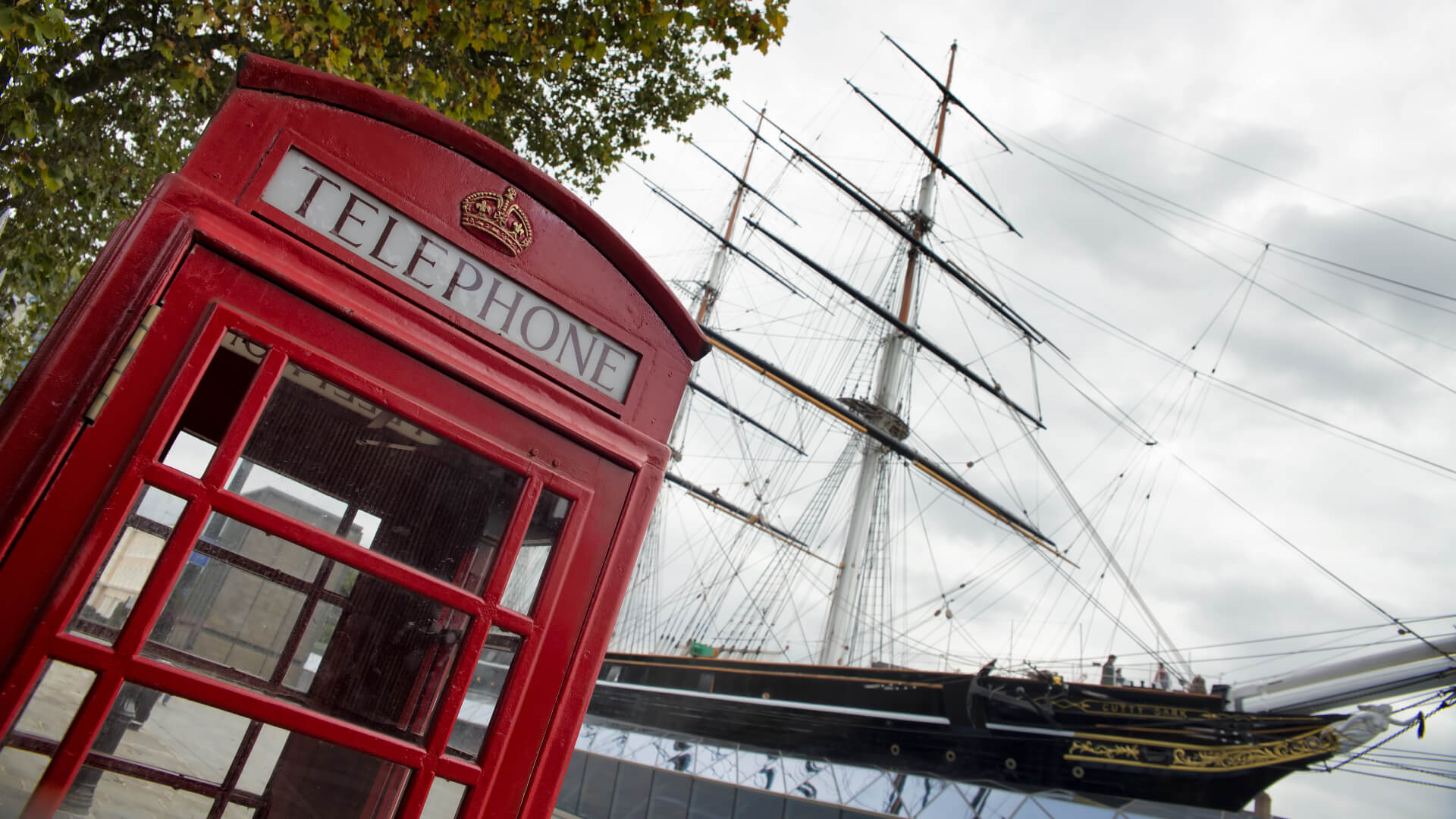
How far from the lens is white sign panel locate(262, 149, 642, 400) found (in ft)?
5.03

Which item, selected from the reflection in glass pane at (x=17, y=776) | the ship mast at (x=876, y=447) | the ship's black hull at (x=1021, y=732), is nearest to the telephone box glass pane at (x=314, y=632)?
the reflection in glass pane at (x=17, y=776)

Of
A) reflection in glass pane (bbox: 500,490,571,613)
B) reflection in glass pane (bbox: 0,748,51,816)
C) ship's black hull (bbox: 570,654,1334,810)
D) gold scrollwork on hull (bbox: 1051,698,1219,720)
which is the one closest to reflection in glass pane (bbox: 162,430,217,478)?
reflection in glass pane (bbox: 0,748,51,816)

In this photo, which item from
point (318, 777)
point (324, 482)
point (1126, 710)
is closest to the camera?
point (324, 482)

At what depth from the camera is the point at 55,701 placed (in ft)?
3.81

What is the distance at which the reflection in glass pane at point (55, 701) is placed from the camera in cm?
115

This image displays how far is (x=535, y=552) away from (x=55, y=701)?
0.78 meters

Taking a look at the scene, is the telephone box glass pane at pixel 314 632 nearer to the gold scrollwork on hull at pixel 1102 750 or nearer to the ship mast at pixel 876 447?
the gold scrollwork on hull at pixel 1102 750

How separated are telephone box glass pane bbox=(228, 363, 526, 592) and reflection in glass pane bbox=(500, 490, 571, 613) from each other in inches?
2.3

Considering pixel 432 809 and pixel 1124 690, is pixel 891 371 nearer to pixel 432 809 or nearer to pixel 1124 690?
pixel 1124 690

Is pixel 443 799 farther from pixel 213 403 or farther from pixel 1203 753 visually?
pixel 1203 753

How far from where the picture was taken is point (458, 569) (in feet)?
5.19

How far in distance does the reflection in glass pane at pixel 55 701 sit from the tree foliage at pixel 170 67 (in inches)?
125

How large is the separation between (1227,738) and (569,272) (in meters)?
11.2

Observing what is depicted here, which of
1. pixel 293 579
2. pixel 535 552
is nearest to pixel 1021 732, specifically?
pixel 535 552
